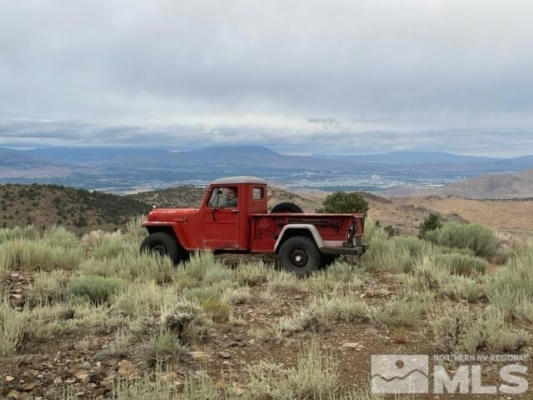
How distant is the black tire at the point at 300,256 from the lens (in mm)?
10703

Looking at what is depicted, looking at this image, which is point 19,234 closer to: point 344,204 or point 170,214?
point 170,214

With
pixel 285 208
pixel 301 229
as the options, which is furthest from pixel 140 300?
pixel 285 208

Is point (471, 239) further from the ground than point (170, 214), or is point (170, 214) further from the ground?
point (170, 214)

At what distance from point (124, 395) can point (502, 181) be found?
175m

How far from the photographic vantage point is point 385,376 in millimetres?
5207

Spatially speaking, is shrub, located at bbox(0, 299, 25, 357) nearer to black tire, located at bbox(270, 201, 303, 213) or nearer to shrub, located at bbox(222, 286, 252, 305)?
shrub, located at bbox(222, 286, 252, 305)

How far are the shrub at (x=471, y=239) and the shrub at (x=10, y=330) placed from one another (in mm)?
10572

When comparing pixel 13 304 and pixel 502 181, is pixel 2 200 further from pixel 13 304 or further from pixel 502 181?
pixel 502 181

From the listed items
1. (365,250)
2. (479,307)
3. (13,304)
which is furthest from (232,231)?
(479,307)

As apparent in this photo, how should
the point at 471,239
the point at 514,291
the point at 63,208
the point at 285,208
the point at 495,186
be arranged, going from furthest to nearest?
the point at 495,186
the point at 63,208
the point at 471,239
the point at 285,208
the point at 514,291

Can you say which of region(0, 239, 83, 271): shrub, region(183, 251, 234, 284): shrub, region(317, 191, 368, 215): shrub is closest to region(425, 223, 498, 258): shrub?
region(317, 191, 368, 215): shrub

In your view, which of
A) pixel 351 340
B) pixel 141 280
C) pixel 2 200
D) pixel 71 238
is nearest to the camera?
pixel 351 340

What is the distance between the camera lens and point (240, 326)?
706 cm

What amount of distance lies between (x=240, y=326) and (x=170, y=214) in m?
5.62
